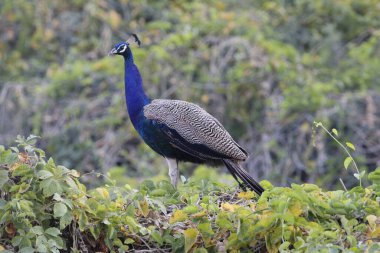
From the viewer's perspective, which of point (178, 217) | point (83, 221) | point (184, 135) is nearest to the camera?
point (83, 221)

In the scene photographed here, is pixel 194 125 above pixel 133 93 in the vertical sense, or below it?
below

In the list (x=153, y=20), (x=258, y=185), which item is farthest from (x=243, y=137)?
(x=258, y=185)

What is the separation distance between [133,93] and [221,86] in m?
2.71

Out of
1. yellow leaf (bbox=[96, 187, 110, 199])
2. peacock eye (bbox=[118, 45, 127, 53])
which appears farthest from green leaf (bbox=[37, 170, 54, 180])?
peacock eye (bbox=[118, 45, 127, 53])

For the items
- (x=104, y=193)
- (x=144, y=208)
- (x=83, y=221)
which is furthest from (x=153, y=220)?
(x=83, y=221)

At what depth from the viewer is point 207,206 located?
12.5 feet

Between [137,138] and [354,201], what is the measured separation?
446 centimetres

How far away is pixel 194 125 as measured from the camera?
17.1 ft

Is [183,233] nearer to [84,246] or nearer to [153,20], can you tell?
[84,246]

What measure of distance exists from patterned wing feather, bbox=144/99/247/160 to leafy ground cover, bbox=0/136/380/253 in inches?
47.4

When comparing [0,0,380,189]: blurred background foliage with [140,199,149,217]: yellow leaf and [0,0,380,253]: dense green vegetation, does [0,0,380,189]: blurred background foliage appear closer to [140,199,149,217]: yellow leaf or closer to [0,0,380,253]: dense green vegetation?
[0,0,380,253]: dense green vegetation

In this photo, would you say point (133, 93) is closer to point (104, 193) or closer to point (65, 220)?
point (104, 193)

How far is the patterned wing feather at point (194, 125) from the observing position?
511 cm

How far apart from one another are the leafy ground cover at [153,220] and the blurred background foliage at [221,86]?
11.3ft
